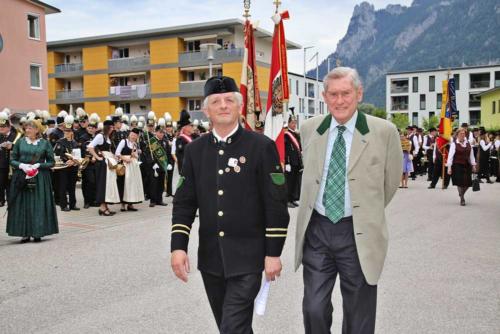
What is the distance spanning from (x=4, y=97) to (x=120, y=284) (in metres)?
28.6

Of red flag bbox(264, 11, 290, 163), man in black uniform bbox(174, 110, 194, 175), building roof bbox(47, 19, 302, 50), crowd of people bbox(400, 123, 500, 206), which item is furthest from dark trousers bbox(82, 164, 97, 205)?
building roof bbox(47, 19, 302, 50)

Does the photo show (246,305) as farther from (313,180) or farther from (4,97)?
(4,97)

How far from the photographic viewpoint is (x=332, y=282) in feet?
11.3

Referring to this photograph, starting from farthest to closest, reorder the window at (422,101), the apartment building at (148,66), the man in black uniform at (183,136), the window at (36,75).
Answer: the window at (422,101), the apartment building at (148,66), the window at (36,75), the man in black uniform at (183,136)

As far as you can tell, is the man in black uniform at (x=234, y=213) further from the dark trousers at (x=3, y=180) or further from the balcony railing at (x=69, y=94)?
the balcony railing at (x=69, y=94)

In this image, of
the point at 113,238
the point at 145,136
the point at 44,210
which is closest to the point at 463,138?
the point at 145,136

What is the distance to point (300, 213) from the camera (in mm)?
3568

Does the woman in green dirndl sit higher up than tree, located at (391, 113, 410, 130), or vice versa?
tree, located at (391, 113, 410, 130)

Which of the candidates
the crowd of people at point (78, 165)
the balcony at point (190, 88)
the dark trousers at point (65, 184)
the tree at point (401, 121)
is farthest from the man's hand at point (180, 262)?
the tree at point (401, 121)

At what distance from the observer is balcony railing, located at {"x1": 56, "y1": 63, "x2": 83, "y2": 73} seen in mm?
55625

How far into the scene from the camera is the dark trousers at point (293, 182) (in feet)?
44.6

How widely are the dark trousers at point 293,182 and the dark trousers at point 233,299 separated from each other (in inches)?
398

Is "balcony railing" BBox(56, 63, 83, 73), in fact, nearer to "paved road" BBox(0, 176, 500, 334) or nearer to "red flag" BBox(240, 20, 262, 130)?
"paved road" BBox(0, 176, 500, 334)

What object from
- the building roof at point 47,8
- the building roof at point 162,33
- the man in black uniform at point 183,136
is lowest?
the man in black uniform at point 183,136
